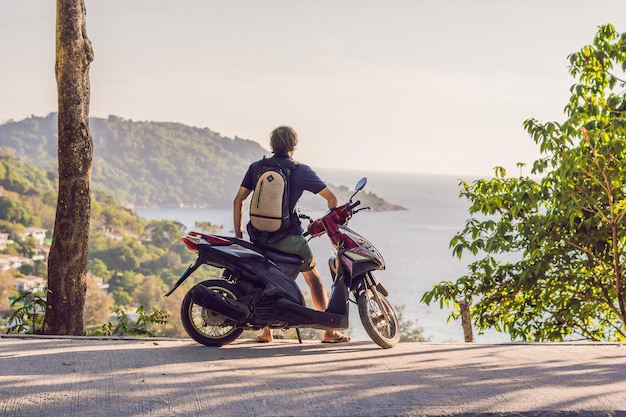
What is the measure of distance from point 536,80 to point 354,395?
119 metres

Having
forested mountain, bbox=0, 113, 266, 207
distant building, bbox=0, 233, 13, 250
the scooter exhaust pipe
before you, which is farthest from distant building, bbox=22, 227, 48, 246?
the scooter exhaust pipe

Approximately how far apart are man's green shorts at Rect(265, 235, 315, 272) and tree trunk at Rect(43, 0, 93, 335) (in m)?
1.89

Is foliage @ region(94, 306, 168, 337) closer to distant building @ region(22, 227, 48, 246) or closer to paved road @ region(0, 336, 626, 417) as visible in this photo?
paved road @ region(0, 336, 626, 417)

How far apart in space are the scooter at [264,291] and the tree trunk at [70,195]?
1.58 metres

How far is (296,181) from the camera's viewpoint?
6.17 metres

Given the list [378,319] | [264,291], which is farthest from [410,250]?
[264,291]

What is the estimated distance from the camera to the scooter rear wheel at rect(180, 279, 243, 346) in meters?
6.00

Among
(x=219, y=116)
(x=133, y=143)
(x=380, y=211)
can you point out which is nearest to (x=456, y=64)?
(x=380, y=211)

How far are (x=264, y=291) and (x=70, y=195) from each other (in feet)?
7.04

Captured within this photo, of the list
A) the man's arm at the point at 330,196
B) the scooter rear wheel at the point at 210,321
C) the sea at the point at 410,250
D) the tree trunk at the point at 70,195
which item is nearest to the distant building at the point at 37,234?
the sea at the point at 410,250

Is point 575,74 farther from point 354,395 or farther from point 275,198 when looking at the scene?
point 354,395

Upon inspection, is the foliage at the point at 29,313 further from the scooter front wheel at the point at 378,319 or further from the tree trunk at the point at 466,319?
the tree trunk at the point at 466,319

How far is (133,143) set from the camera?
127438mm

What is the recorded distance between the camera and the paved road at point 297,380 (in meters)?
4.45
